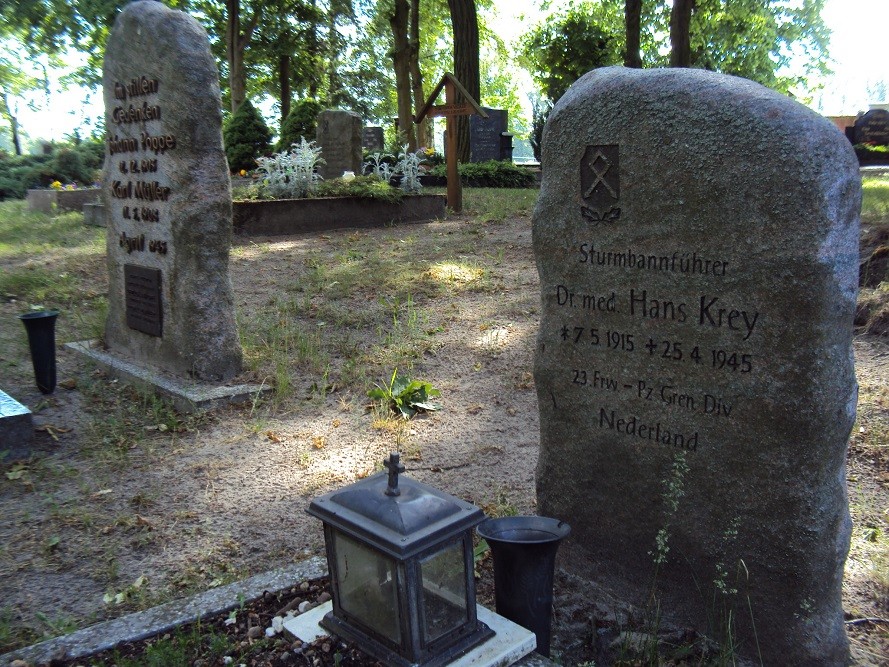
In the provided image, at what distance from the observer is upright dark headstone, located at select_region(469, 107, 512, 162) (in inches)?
848

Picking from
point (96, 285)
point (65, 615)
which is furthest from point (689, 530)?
point (96, 285)

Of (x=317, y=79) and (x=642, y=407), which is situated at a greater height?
(x=317, y=79)

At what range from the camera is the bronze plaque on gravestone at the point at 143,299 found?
554 centimetres

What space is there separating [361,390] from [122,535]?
2.15 m

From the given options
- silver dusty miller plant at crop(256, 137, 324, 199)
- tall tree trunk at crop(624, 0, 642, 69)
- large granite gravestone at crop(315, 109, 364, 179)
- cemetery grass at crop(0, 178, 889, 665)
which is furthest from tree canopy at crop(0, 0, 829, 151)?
cemetery grass at crop(0, 178, 889, 665)

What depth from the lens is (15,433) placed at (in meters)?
4.45

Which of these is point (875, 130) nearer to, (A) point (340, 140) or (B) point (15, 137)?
(A) point (340, 140)

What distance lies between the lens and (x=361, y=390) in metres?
5.49

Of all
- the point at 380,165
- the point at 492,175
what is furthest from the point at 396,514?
the point at 492,175

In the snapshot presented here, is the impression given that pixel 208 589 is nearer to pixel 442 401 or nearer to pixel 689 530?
pixel 689 530

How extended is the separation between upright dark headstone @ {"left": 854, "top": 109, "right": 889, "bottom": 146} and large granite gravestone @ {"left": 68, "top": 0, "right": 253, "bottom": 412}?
2413 cm

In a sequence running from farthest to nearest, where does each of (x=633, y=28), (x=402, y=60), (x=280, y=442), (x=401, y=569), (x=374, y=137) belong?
(x=374, y=137), (x=402, y=60), (x=633, y=28), (x=280, y=442), (x=401, y=569)

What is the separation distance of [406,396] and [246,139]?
1624 centimetres

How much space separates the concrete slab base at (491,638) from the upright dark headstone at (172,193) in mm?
3078
